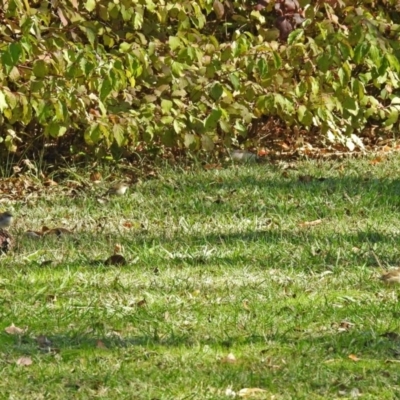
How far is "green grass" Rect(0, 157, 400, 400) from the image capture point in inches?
148

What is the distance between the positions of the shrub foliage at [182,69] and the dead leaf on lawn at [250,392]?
13.3ft

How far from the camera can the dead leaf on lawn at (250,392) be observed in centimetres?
360

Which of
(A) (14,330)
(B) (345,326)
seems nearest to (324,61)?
(B) (345,326)

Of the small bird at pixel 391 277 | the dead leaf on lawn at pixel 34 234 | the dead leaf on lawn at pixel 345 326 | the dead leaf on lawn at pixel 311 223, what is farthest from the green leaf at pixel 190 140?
→ the dead leaf on lawn at pixel 345 326

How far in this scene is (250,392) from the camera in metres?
3.62

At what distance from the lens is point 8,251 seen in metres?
5.67

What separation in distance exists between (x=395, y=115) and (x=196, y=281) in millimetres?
4512

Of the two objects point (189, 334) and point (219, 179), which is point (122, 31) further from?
point (189, 334)

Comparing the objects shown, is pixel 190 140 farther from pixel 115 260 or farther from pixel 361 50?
→ pixel 115 260

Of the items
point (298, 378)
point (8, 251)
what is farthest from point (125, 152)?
point (298, 378)

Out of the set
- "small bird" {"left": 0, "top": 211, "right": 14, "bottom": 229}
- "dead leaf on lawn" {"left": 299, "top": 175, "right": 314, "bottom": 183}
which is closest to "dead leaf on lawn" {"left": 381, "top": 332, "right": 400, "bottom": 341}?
"small bird" {"left": 0, "top": 211, "right": 14, "bottom": 229}

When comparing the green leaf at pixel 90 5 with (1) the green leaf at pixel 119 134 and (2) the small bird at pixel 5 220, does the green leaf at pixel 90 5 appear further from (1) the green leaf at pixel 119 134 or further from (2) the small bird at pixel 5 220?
(2) the small bird at pixel 5 220

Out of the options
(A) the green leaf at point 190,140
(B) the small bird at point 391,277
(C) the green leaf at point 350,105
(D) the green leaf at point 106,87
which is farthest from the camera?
(C) the green leaf at point 350,105

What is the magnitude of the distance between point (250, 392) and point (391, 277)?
1541mm
